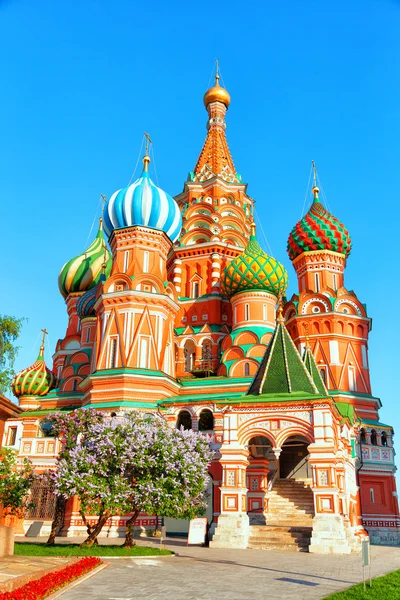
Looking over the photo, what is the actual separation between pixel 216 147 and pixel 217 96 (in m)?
5.04

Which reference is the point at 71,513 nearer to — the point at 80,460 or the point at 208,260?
the point at 80,460

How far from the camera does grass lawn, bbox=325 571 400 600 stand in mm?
7000

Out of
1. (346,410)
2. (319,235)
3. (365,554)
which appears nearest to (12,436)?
(346,410)

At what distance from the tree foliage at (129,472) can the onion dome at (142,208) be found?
13152 millimetres

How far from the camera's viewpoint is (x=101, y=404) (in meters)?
21.9

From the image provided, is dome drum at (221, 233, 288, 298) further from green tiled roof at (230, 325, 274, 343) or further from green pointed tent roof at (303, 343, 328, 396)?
green pointed tent roof at (303, 343, 328, 396)

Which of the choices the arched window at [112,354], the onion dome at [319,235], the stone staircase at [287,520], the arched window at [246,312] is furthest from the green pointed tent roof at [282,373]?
the onion dome at [319,235]

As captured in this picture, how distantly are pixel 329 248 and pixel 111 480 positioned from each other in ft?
60.3

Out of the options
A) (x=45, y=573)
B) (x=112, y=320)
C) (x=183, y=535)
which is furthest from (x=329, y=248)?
(x=45, y=573)

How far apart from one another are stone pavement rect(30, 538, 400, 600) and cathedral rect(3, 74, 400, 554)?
212 centimetres

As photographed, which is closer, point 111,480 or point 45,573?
point 45,573

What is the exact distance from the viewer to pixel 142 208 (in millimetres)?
25516

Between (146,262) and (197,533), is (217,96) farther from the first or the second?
(197,533)

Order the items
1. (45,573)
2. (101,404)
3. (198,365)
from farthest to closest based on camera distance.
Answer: (198,365) < (101,404) < (45,573)
